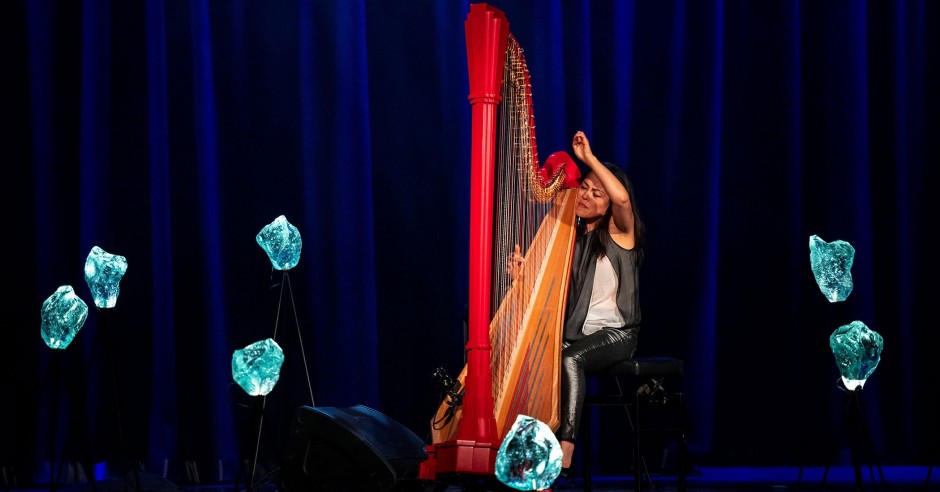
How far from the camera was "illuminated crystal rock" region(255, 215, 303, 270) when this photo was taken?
3393 millimetres

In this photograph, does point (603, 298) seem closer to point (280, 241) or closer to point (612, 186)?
point (612, 186)

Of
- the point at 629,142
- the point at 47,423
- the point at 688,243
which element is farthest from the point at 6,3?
the point at 688,243

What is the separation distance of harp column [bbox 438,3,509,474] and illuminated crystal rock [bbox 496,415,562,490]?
0.15 metres

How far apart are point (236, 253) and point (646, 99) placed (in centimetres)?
193

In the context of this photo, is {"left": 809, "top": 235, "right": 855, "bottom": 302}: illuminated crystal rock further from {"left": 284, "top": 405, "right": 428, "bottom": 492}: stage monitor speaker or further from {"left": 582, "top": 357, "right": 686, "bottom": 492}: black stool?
{"left": 284, "top": 405, "right": 428, "bottom": 492}: stage monitor speaker

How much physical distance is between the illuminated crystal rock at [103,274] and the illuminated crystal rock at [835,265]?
2.27m

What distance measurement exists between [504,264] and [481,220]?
2.15 ft

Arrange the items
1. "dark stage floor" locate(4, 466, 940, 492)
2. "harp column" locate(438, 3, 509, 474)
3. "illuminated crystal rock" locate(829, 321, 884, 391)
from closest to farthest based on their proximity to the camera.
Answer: "harp column" locate(438, 3, 509, 474) → "illuminated crystal rock" locate(829, 321, 884, 391) → "dark stage floor" locate(4, 466, 940, 492)

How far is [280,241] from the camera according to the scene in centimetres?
339

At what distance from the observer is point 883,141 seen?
13.9 ft

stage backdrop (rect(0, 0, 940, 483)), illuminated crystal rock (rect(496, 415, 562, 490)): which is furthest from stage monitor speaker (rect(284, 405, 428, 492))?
stage backdrop (rect(0, 0, 940, 483))

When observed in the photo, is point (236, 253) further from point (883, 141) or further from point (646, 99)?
point (883, 141)

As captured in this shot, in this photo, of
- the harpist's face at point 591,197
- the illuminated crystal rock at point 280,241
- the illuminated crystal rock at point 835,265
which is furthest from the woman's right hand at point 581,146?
the illuminated crystal rock at point 280,241

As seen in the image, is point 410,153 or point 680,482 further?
point 410,153
